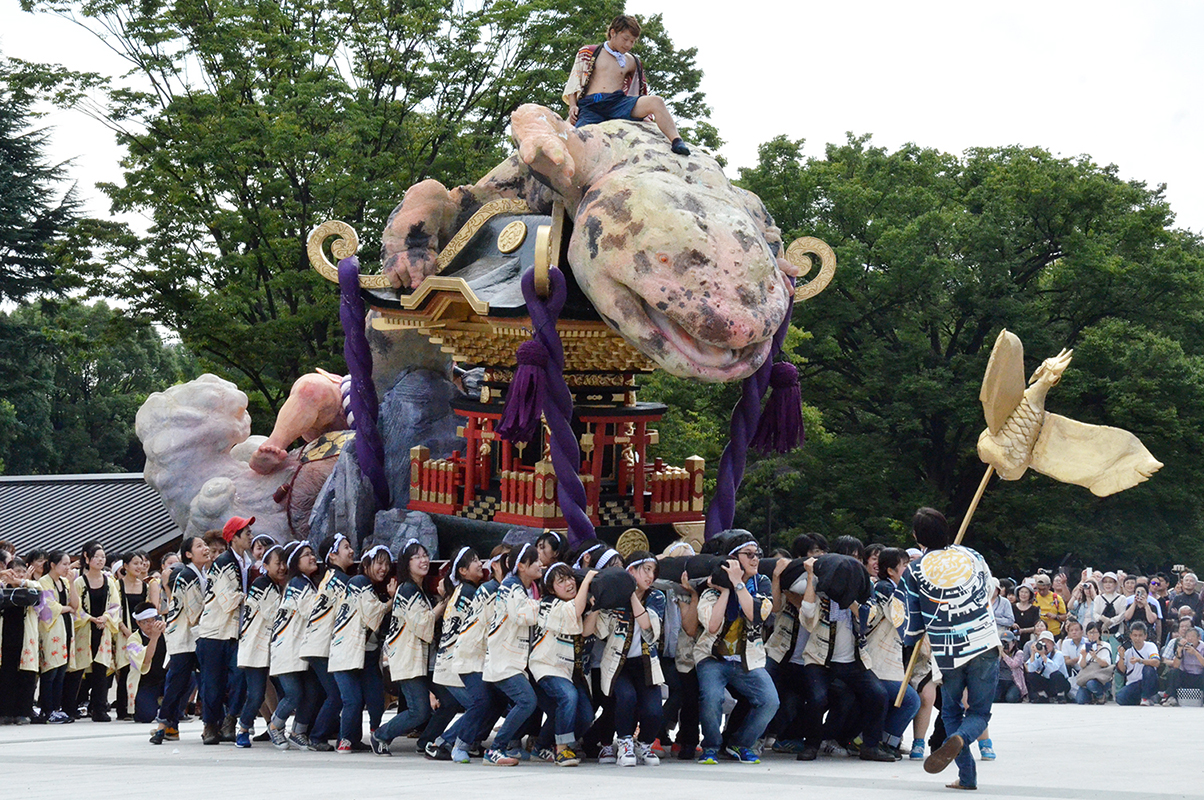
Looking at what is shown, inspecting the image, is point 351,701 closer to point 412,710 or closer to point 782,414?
Result: point 412,710

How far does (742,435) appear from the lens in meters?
13.1

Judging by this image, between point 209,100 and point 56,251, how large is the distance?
3.39 meters

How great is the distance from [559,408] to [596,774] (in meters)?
4.33

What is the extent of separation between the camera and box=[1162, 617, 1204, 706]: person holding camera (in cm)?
1340

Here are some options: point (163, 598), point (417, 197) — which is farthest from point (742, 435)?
point (163, 598)

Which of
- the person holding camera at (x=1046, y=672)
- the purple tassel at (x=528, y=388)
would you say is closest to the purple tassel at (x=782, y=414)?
the purple tassel at (x=528, y=388)

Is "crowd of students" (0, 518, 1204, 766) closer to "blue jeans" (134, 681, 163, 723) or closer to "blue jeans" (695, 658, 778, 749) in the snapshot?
"blue jeans" (695, 658, 778, 749)

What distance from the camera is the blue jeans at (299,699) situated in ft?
32.5

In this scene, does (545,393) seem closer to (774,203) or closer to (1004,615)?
(1004,615)

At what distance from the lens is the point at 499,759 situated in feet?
29.4

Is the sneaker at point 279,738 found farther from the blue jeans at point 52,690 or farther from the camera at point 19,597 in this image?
the blue jeans at point 52,690

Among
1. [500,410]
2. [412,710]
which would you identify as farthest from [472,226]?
[412,710]

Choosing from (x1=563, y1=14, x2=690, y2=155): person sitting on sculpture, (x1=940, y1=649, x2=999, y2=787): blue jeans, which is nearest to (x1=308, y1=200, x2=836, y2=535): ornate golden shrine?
(x1=563, y1=14, x2=690, y2=155): person sitting on sculpture

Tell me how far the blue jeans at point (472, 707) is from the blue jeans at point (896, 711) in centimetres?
246
